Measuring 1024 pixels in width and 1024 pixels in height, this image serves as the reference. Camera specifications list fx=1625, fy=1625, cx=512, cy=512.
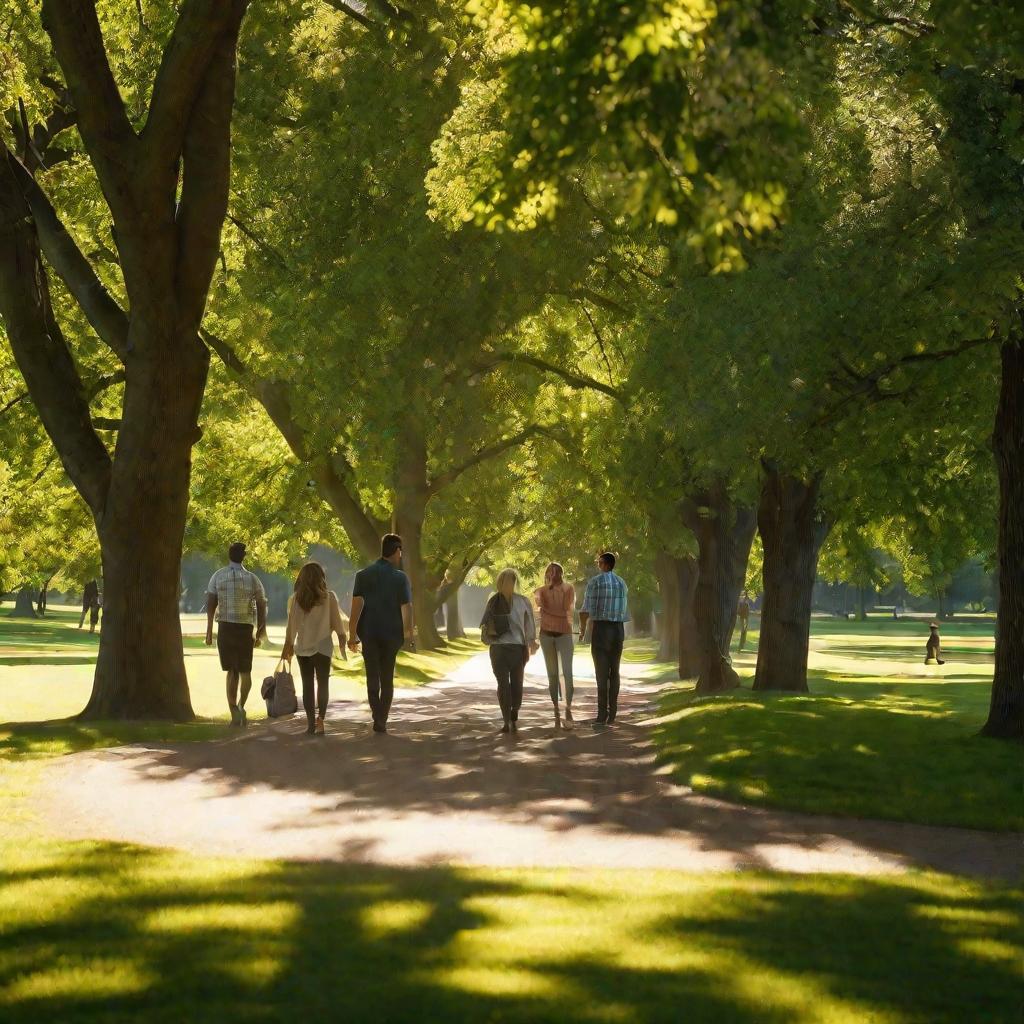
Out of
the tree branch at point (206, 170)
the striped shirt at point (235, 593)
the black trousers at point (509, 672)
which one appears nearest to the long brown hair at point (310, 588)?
the striped shirt at point (235, 593)

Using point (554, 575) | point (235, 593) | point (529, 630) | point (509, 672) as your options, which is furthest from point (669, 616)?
point (235, 593)

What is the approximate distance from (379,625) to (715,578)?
41.4ft

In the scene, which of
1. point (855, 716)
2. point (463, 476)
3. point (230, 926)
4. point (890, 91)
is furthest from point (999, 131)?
point (463, 476)

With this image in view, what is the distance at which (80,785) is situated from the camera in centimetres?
1221

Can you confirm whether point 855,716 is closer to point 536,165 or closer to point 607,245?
point 607,245

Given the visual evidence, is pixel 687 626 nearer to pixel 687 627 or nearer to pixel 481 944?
pixel 687 627

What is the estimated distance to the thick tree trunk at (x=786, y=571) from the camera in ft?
81.7

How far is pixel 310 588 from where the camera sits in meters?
17.2

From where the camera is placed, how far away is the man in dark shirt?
54.5 ft

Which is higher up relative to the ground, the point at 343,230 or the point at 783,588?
the point at 343,230

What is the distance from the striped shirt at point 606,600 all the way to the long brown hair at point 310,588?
3.37 m

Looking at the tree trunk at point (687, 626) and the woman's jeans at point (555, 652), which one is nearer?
the woman's jeans at point (555, 652)

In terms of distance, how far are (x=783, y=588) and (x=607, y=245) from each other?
594cm

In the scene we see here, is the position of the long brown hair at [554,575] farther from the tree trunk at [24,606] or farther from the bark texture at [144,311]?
the tree trunk at [24,606]
